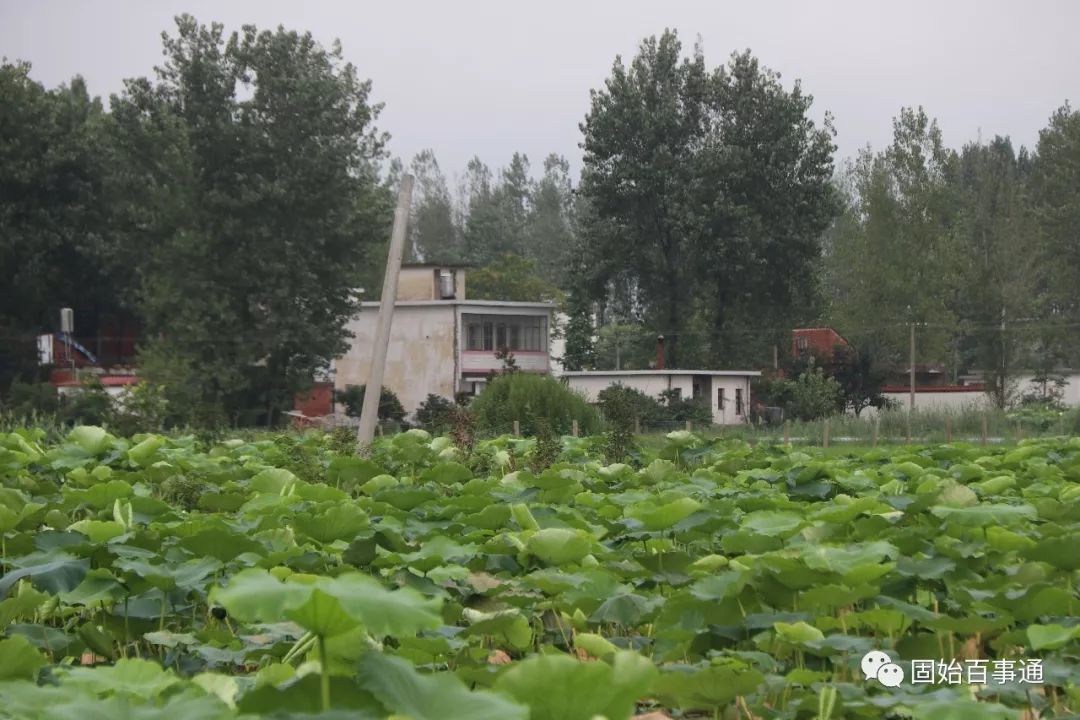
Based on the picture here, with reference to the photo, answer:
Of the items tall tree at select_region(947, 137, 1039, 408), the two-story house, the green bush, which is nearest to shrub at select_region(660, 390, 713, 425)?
the two-story house

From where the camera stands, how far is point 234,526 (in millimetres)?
4191

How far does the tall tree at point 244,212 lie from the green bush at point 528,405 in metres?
11.3

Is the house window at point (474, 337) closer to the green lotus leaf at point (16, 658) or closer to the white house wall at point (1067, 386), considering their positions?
the white house wall at point (1067, 386)

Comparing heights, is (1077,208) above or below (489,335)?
above

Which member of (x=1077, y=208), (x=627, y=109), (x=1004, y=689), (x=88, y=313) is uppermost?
(x=627, y=109)

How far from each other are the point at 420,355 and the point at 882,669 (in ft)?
166

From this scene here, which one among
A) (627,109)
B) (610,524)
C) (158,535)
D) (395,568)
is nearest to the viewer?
(395,568)

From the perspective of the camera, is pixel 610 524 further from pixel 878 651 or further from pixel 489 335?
pixel 489 335

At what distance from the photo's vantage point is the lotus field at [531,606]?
182 cm

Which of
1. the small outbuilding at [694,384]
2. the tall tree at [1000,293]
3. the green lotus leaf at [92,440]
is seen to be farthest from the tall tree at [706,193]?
the green lotus leaf at [92,440]

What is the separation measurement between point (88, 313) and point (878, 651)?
4633 centimetres

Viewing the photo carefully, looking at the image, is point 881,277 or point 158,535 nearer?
point 158,535

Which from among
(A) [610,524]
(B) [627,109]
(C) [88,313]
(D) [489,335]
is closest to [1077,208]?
(B) [627,109]

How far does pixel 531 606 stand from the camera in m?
3.47
